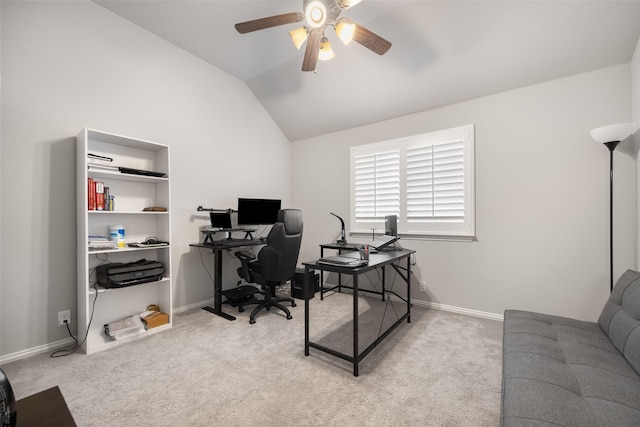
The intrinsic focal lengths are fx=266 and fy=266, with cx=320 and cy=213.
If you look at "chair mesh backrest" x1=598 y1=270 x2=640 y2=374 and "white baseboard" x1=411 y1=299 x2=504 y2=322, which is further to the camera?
"white baseboard" x1=411 y1=299 x2=504 y2=322

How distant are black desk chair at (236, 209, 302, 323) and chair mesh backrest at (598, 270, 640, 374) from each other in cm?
248

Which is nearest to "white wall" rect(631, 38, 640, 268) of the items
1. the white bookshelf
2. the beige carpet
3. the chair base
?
the beige carpet

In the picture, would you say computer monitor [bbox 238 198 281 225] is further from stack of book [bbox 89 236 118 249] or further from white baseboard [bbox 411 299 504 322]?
white baseboard [bbox 411 299 504 322]

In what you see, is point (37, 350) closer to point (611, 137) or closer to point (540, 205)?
point (540, 205)

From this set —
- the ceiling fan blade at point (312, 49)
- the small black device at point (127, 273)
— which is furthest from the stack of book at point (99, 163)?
the ceiling fan blade at point (312, 49)

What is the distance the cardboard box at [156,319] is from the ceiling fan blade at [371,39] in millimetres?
3243

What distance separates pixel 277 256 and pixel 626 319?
8.49ft

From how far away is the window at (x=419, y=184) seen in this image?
10.3ft

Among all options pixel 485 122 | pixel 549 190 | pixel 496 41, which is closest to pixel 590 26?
pixel 496 41

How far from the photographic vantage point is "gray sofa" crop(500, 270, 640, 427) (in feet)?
3.36

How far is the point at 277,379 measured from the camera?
75.9 inches

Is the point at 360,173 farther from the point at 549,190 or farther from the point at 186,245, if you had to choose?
the point at 186,245

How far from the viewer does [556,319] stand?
1932mm

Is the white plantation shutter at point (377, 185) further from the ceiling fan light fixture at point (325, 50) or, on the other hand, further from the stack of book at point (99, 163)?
the stack of book at point (99, 163)
